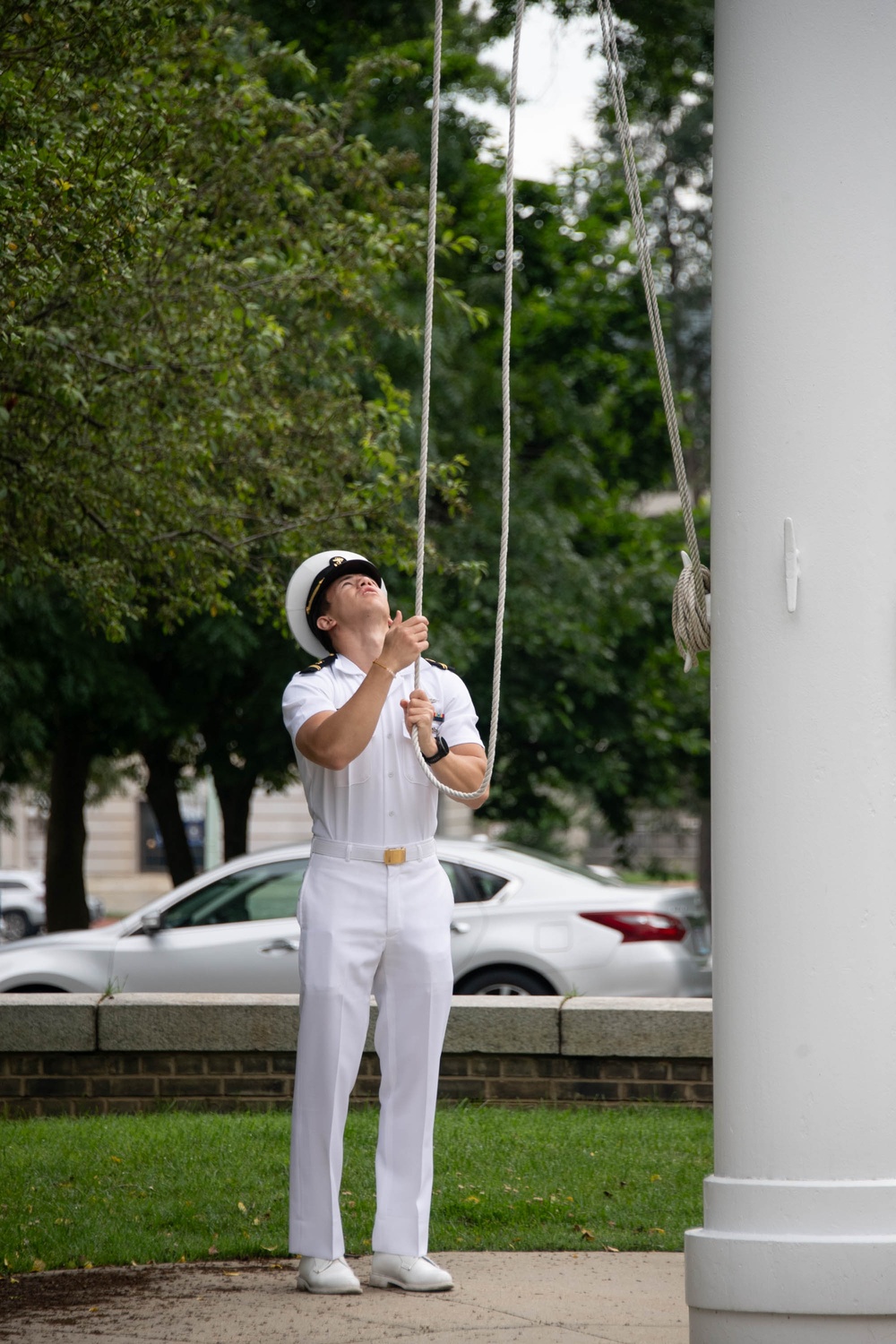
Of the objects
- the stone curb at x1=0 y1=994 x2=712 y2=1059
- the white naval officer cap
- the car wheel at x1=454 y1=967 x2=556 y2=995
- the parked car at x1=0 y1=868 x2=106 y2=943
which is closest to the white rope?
the white naval officer cap

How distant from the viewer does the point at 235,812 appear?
715 inches

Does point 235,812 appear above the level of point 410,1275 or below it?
above

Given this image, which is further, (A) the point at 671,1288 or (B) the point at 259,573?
(B) the point at 259,573

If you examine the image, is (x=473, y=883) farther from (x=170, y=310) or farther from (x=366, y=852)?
(x=366, y=852)

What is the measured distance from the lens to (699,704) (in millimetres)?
20047

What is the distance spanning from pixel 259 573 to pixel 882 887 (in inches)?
257

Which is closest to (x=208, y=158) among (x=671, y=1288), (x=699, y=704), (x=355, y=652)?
(x=355, y=652)

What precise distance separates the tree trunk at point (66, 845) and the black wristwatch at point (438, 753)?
1337 centimetres

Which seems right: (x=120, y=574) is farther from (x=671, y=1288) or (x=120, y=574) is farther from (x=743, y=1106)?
(x=743, y=1106)

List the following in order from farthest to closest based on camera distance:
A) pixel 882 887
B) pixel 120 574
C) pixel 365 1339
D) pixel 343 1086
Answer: pixel 120 574
pixel 343 1086
pixel 365 1339
pixel 882 887

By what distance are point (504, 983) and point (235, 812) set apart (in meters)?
8.04

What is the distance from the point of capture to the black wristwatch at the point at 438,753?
14.3 ft

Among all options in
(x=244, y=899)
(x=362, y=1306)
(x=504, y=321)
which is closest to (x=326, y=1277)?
(x=362, y=1306)

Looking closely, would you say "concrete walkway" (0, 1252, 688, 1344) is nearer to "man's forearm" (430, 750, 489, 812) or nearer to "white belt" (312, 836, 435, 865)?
"white belt" (312, 836, 435, 865)
